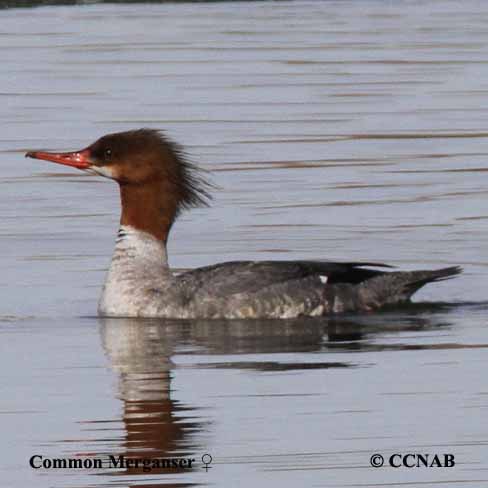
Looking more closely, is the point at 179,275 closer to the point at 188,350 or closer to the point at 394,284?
the point at 394,284

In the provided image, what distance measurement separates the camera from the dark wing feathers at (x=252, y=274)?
12461 millimetres

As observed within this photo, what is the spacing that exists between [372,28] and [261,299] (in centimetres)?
1642

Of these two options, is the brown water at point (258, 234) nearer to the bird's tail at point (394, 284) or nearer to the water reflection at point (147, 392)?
the water reflection at point (147, 392)

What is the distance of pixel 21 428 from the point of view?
30.6 feet

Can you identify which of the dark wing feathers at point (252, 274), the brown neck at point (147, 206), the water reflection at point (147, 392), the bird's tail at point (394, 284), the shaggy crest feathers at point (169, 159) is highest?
the shaggy crest feathers at point (169, 159)

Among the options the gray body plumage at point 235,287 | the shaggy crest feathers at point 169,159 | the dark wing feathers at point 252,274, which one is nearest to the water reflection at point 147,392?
the gray body plumage at point 235,287

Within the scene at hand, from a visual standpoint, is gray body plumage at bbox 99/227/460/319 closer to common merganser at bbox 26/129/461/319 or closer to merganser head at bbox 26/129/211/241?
common merganser at bbox 26/129/461/319

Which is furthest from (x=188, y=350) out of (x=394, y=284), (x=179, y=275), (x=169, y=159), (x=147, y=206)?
(x=394, y=284)

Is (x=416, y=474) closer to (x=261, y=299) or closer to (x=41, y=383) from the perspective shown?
(x=41, y=383)

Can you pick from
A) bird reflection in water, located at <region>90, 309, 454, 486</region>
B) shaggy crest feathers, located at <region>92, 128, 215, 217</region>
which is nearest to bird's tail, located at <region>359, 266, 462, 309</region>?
bird reflection in water, located at <region>90, 309, 454, 486</region>

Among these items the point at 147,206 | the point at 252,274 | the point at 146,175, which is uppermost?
the point at 146,175

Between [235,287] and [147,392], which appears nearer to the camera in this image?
[147,392]

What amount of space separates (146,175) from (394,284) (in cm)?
168

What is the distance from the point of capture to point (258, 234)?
1507 centimetres
